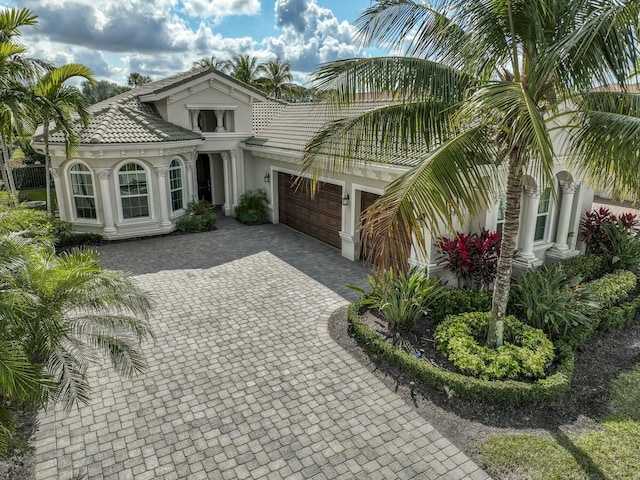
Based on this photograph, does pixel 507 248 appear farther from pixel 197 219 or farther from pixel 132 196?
pixel 132 196

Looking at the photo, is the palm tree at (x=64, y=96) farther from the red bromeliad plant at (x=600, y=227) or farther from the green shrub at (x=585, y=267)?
the red bromeliad plant at (x=600, y=227)

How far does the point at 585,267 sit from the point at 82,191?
1626 centimetres

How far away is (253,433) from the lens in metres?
6.27

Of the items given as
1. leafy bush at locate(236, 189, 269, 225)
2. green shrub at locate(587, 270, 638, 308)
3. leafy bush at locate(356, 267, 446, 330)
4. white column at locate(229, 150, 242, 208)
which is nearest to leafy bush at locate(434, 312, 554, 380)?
leafy bush at locate(356, 267, 446, 330)

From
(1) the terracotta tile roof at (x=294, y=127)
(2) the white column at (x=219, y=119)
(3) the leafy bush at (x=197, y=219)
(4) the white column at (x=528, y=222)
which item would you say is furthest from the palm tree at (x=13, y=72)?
(4) the white column at (x=528, y=222)

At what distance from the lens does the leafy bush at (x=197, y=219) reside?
16.7 m

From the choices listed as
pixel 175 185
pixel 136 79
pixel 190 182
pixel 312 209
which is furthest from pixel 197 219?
pixel 136 79

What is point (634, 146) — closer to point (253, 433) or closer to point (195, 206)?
point (253, 433)

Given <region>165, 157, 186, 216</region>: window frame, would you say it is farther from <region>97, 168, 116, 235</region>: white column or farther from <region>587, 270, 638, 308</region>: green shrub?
<region>587, 270, 638, 308</region>: green shrub

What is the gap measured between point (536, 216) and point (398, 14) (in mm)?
7600

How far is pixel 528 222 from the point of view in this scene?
11844 millimetres

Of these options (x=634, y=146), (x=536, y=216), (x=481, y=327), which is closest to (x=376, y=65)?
(x=634, y=146)

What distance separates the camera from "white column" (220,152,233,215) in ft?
62.4

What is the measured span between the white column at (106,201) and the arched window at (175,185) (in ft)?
7.40
